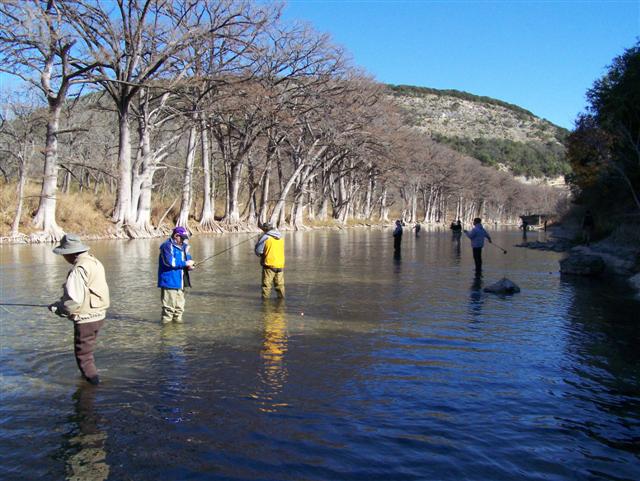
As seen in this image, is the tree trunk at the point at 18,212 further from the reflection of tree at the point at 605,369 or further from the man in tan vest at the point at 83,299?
the reflection of tree at the point at 605,369

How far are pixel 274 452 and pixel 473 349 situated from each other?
14.6 feet

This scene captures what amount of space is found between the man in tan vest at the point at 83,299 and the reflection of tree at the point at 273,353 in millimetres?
2001

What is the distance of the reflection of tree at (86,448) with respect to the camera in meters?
4.56

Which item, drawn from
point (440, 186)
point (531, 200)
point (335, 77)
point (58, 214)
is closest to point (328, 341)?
point (58, 214)

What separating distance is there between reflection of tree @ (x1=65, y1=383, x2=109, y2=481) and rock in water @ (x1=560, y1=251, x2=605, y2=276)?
646 inches

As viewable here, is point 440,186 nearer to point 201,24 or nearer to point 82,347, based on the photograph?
point 201,24

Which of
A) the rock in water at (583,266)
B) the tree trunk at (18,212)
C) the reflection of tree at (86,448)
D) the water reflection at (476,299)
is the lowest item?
the reflection of tree at (86,448)

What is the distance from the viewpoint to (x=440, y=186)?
4301 inches

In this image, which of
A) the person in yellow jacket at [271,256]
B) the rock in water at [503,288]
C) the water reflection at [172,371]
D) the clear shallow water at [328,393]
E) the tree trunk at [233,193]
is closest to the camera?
the clear shallow water at [328,393]

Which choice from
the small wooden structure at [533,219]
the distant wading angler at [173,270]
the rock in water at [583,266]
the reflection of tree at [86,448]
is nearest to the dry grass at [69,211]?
the distant wading angler at [173,270]

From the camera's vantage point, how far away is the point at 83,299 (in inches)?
247

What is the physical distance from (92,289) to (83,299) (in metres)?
0.15

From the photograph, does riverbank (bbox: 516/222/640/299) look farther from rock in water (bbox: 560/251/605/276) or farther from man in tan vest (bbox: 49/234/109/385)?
man in tan vest (bbox: 49/234/109/385)

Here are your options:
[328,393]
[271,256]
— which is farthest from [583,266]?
[328,393]
